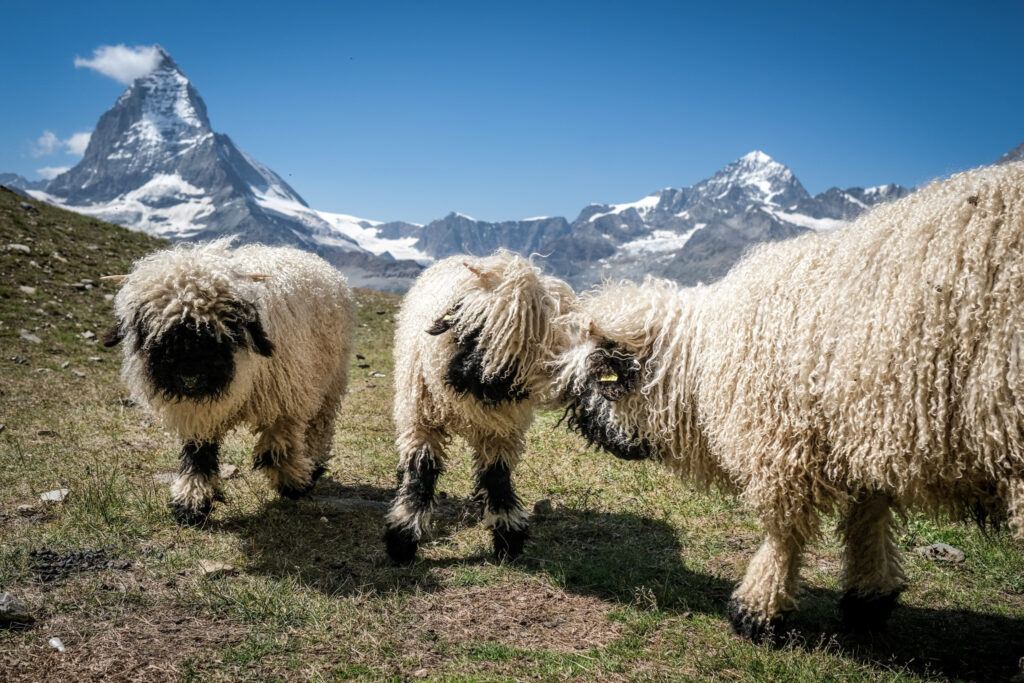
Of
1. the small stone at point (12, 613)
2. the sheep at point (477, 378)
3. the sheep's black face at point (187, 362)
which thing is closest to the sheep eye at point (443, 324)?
the sheep at point (477, 378)

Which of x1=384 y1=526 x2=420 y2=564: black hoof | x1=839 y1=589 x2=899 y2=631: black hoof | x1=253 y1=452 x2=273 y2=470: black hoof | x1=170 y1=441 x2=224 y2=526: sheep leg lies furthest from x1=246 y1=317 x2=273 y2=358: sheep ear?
x1=839 y1=589 x2=899 y2=631: black hoof

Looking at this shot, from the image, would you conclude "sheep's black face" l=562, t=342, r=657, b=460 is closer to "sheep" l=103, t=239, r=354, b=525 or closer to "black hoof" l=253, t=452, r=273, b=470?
"sheep" l=103, t=239, r=354, b=525

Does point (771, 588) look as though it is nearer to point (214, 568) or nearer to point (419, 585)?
point (419, 585)

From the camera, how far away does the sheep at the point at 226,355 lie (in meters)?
6.33

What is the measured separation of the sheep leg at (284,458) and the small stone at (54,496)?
194 centimetres

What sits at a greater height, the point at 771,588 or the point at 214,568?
the point at 771,588

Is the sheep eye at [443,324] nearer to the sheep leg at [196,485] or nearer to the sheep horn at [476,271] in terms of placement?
the sheep horn at [476,271]

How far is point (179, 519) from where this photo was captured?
270 inches

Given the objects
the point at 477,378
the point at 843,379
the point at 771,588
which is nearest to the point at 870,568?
the point at 771,588

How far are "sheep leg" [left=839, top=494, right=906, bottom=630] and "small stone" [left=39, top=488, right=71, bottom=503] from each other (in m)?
7.75

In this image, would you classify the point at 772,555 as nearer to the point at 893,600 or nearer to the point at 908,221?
the point at 893,600

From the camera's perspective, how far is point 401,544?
6.29m

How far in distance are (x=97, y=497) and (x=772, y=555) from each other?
6.68m

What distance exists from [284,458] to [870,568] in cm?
621
